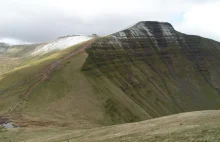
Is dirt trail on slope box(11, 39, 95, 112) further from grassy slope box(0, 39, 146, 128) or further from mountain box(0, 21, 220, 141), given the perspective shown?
grassy slope box(0, 39, 146, 128)

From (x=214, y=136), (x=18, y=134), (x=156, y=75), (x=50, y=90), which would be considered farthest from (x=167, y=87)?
(x=214, y=136)

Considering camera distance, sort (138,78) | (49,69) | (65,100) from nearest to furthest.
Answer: (65,100) < (49,69) < (138,78)

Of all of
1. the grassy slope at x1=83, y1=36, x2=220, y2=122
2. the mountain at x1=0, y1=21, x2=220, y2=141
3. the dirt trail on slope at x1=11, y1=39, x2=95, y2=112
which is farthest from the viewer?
the grassy slope at x1=83, y1=36, x2=220, y2=122

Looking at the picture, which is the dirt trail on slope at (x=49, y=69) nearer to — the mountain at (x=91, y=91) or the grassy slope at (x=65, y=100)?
the mountain at (x=91, y=91)

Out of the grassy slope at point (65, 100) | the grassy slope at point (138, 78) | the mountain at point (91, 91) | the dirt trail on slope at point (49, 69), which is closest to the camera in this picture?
the grassy slope at point (65, 100)

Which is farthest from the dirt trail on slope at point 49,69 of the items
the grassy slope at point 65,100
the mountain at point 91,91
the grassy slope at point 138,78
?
the grassy slope at point 138,78

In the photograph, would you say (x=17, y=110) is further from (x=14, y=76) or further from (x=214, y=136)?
(x=214, y=136)

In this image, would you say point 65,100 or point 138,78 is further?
point 138,78

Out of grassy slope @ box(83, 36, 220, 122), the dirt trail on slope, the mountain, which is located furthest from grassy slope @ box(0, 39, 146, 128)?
grassy slope @ box(83, 36, 220, 122)

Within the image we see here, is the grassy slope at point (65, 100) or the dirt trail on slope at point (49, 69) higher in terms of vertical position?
the dirt trail on slope at point (49, 69)

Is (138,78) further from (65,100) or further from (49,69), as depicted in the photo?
(65,100)

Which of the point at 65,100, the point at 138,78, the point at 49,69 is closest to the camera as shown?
the point at 65,100

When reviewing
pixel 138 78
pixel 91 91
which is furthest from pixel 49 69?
pixel 138 78

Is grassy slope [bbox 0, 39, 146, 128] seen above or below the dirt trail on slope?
Result: below
